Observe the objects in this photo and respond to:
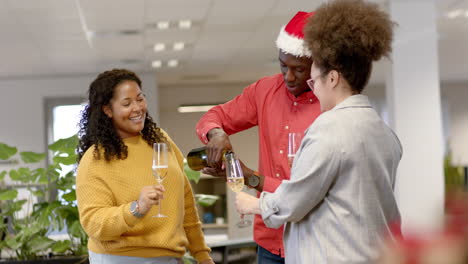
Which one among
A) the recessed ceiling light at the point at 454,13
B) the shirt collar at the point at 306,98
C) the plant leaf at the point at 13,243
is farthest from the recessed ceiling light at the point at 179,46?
the shirt collar at the point at 306,98

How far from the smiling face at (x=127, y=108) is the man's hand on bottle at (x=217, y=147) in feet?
0.85

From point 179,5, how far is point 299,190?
15.6 feet

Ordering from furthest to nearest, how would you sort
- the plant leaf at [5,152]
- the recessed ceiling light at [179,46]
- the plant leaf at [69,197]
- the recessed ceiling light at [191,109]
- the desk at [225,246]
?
the recessed ceiling light at [191,109]
the recessed ceiling light at [179,46]
the desk at [225,246]
the plant leaf at [5,152]
the plant leaf at [69,197]

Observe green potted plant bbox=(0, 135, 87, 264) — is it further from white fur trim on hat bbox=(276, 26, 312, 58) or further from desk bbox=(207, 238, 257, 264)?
white fur trim on hat bbox=(276, 26, 312, 58)

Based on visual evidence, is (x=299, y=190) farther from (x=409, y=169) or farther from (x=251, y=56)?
(x=251, y=56)

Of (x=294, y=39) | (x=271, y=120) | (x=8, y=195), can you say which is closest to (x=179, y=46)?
(x=8, y=195)

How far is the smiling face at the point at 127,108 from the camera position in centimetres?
211

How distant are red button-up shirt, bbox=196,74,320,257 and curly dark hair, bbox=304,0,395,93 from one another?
514 millimetres

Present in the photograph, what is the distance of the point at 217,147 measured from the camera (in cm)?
199

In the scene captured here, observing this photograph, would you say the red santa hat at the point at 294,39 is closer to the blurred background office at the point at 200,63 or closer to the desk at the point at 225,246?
the blurred background office at the point at 200,63

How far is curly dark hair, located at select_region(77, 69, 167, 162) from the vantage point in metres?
2.08

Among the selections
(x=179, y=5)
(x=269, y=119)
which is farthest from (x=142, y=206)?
(x=179, y=5)

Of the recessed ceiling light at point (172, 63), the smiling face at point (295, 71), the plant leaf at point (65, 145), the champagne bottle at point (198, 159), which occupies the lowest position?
the champagne bottle at point (198, 159)

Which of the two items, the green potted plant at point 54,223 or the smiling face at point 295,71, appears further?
the green potted plant at point 54,223
